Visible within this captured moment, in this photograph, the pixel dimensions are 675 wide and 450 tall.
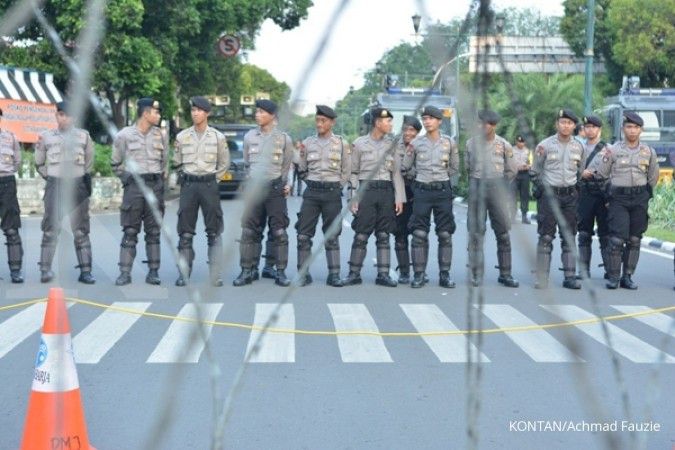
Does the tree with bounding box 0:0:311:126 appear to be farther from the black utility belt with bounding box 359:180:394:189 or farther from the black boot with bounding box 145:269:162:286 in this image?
the black utility belt with bounding box 359:180:394:189

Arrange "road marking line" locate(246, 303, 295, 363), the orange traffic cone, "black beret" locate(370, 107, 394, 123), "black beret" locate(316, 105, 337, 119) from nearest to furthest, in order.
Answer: "black beret" locate(316, 105, 337, 119) → the orange traffic cone → "road marking line" locate(246, 303, 295, 363) → "black beret" locate(370, 107, 394, 123)

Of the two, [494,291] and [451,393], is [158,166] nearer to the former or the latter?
[494,291]

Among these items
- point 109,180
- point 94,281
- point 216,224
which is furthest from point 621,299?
point 109,180

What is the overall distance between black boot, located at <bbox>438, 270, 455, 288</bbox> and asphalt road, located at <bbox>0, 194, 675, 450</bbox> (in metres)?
0.16

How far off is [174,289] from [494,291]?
10.3 feet

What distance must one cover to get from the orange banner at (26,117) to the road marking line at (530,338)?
14.1 m

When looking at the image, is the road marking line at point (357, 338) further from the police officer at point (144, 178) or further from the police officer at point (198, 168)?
the police officer at point (144, 178)

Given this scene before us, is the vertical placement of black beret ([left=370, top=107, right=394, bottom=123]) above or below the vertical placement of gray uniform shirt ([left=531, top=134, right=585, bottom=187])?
above

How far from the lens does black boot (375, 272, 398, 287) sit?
11250 mm

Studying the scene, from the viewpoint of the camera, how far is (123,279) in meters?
10.9

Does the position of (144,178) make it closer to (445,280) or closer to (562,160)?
(445,280)

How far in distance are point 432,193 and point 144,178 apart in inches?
114

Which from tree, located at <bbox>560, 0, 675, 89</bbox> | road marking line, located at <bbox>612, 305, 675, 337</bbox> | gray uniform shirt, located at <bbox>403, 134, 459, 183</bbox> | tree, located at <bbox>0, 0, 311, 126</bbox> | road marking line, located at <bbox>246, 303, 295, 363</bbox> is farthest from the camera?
tree, located at <bbox>560, 0, 675, 89</bbox>

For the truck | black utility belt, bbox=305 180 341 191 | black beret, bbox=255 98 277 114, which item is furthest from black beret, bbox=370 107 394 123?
the truck
